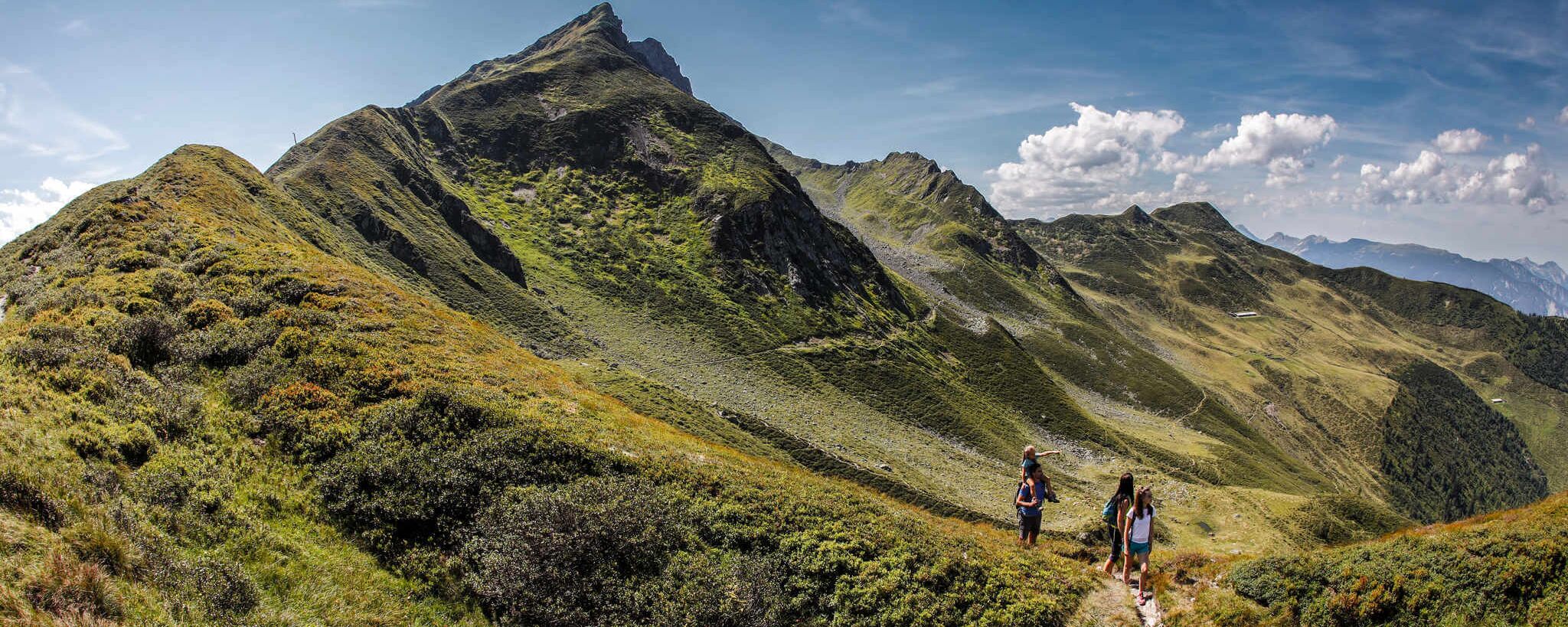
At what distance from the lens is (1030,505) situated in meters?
20.8

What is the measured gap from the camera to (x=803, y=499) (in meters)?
21.1

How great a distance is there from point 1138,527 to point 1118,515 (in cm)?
109

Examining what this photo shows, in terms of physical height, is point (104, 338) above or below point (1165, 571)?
above

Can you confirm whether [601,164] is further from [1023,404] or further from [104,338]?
[104,338]

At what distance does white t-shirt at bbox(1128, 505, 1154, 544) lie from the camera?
18109 millimetres

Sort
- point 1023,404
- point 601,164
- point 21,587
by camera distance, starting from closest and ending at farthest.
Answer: point 21,587, point 1023,404, point 601,164

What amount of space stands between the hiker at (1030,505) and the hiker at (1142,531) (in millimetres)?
2919

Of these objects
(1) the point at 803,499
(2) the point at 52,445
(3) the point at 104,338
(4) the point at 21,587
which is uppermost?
(3) the point at 104,338

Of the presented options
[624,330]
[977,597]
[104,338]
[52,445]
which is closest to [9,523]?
[52,445]

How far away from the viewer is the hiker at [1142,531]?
59.2 ft

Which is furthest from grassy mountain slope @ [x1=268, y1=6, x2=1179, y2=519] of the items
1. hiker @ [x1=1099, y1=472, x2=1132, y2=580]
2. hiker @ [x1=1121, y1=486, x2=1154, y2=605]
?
hiker @ [x1=1121, y1=486, x2=1154, y2=605]

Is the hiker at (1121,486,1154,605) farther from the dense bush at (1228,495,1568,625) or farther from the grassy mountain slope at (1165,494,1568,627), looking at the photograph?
the dense bush at (1228,495,1568,625)

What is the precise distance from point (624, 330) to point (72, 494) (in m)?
88.5

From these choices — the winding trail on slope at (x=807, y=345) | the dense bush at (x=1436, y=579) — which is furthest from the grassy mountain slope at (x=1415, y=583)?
the winding trail on slope at (x=807, y=345)
